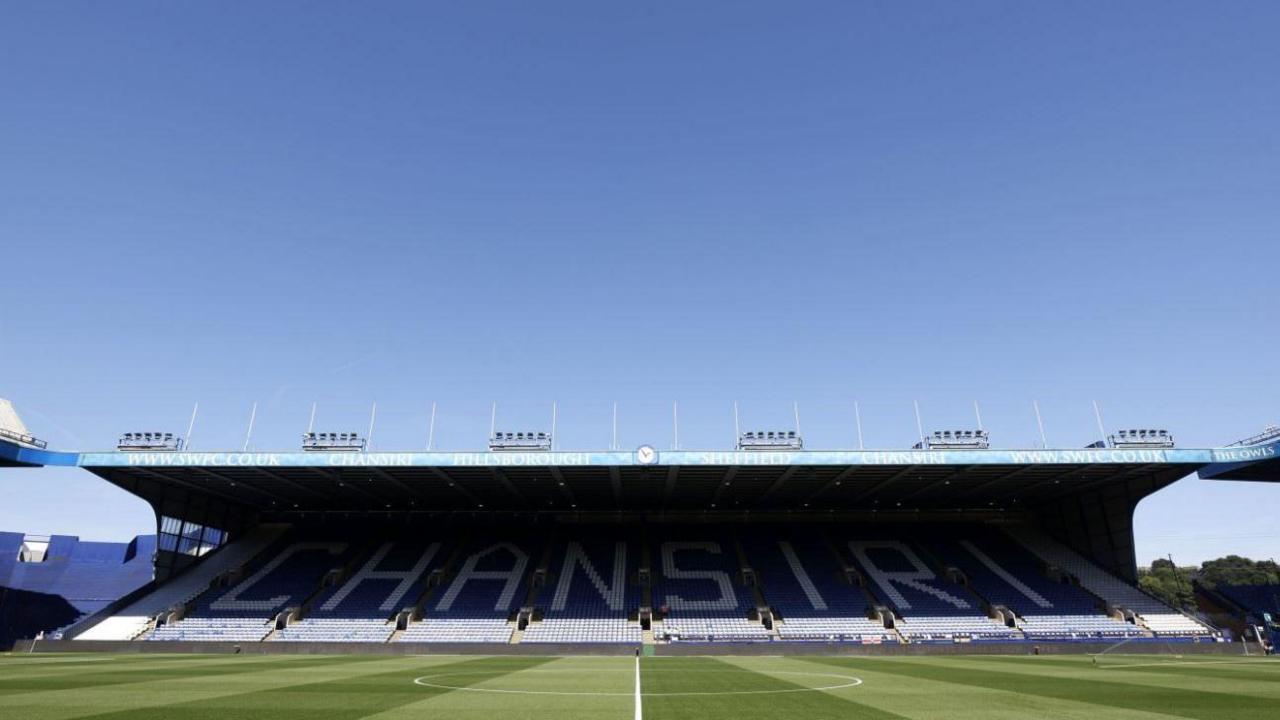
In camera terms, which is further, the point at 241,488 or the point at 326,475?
the point at 241,488

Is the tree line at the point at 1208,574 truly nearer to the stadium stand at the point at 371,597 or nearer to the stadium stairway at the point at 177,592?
the stadium stand at the point at 371,597

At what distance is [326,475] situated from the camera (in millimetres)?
46438

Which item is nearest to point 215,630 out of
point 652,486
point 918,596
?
point 652,486

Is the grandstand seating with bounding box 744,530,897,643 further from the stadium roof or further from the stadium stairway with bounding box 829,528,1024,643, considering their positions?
the stadium roof

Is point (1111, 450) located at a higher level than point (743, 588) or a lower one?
higher

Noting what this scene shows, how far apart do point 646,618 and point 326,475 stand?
2455 cm

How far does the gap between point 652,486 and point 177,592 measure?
36.8m

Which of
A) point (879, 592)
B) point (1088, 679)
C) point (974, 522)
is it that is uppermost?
point (974, 522)

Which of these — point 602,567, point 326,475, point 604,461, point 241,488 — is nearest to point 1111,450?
point 604,461

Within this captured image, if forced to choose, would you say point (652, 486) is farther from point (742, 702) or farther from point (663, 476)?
point (742, 702)

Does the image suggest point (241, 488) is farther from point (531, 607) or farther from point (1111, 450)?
point (1111, 450)

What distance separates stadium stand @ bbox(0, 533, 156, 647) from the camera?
5050 cm

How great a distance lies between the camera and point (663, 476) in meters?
47.6

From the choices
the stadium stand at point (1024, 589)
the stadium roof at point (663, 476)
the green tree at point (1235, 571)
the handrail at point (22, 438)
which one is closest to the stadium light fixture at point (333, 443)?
the stadium roof at point (663, 476)
